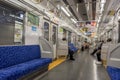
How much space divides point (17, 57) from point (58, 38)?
4.89 metres

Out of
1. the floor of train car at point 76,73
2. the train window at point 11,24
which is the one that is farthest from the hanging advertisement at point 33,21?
the floor of train car at point 76,73

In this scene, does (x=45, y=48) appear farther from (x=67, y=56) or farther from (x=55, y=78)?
(x=67, y=56)

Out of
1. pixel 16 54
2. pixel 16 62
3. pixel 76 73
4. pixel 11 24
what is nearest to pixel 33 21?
pixel 11 24

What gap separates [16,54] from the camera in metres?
3.88

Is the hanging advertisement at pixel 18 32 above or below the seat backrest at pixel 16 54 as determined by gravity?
above

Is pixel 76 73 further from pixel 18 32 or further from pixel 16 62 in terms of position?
pixel 18 32

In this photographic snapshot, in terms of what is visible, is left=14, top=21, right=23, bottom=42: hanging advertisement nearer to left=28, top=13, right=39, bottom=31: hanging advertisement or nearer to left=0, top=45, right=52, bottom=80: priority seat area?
left=0, top=45, right=52, bottom=80: priority seat area

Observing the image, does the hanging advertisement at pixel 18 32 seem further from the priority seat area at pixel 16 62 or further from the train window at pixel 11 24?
the priority seat area at pixel 16 62

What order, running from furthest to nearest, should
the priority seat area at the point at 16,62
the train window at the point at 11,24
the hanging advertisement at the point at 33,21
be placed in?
1. the hanging advertisement at the point at 33,21
2. the train window at the point at 11,24
3. the priority seat area at the point at 16,62

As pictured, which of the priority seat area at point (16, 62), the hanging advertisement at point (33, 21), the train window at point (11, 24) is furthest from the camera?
the hanging advertisement at point (33, 21)

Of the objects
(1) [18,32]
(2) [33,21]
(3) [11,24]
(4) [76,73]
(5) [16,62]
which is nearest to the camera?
(5) [16,62]

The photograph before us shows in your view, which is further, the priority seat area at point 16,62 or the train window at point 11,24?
the train window at point 11,24

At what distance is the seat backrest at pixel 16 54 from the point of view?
338 cm

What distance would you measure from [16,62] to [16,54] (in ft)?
0.70
